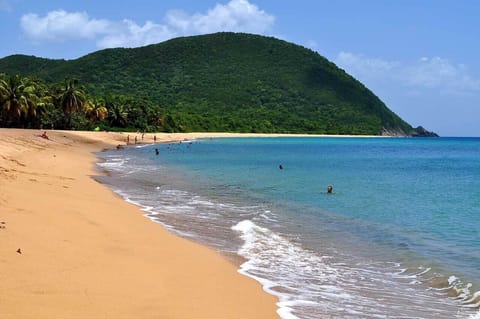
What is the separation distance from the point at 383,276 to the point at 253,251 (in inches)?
123

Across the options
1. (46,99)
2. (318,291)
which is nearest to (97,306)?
(318,291)

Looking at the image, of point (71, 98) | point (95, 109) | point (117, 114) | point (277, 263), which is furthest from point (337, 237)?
point (117, 114)

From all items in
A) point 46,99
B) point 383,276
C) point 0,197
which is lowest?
point 383,276

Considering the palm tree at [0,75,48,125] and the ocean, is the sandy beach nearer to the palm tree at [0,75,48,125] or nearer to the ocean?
the ocean

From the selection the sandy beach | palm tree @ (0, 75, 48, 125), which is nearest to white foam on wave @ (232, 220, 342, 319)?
the sandy beach

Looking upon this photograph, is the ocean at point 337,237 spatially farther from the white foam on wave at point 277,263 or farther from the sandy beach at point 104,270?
the sandy beach at point 104,270

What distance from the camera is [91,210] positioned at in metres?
14.3

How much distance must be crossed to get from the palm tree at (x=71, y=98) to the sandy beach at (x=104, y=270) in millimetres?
61477

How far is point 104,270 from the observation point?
27.0ft

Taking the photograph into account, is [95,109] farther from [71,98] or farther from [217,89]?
[217,89]

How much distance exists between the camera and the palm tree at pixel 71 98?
72125 millimetres

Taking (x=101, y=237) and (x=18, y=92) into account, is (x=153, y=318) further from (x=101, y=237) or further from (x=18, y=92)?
(x=18, y=92)

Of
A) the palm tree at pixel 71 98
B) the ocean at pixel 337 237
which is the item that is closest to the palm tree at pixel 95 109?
the palm tree at pixel 71 98

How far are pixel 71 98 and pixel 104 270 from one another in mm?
68498
